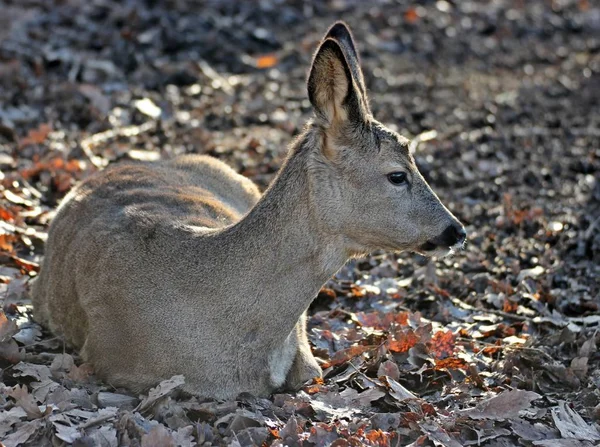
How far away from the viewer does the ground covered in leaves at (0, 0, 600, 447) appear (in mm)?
5289

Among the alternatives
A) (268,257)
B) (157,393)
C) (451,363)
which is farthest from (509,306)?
(157,393)

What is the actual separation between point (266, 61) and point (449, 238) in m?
6.89

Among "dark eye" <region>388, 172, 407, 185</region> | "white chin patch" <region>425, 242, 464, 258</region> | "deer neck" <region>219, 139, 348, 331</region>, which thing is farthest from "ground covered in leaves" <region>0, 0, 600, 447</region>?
"dark eye" <region>388, 172, 407, 185</region>

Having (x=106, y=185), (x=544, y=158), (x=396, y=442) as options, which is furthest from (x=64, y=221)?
(x=544, y=158)

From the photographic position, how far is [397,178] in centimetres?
540

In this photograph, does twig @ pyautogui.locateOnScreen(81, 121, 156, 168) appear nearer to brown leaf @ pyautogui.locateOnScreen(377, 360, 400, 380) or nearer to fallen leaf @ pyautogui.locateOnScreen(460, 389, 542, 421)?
brown leaf @ pyautogui.locateOnScreen(377, 360, 400, 380)

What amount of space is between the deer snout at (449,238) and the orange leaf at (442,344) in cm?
96

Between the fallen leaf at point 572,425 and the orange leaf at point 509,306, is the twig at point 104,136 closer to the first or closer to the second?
the orange leaf at point 509,306

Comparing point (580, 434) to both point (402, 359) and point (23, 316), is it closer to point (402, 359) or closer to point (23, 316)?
point (402, 359)

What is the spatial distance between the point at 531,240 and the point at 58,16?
6234mm

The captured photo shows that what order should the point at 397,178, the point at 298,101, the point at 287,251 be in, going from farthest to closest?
the point at 298,101, the point at 397,178, the point at 287,251

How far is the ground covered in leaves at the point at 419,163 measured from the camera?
5289mm

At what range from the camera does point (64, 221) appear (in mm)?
6293

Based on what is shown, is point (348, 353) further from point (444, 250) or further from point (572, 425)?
point (572, 425)
